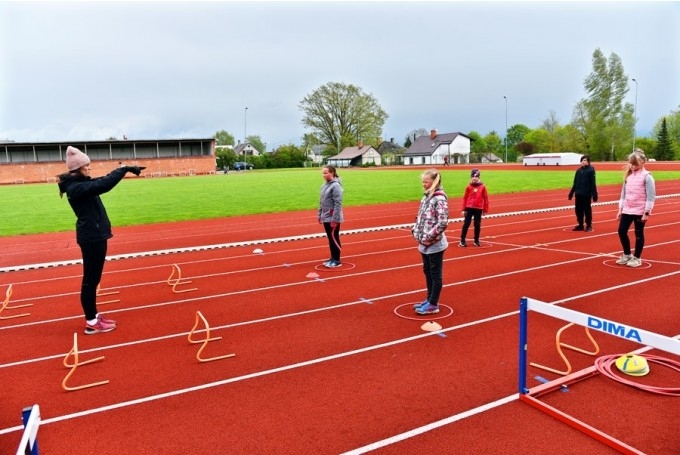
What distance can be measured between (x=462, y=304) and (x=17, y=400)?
538cm

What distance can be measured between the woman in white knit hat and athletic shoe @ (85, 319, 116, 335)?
0.05 ft

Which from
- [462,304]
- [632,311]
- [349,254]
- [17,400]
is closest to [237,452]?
[17,400]

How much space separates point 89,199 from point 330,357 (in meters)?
3.42

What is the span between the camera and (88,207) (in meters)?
6.00

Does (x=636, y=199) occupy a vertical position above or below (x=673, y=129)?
below

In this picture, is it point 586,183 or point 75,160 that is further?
point 586,183

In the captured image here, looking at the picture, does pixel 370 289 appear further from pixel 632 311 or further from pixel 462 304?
pixel 632 311

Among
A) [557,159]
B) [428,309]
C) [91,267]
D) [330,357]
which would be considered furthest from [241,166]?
[330,357]

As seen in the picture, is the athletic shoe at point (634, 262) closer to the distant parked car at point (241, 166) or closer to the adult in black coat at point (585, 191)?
the adult in black coat at point (585, 191)

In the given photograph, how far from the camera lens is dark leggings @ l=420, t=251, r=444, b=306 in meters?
6.45

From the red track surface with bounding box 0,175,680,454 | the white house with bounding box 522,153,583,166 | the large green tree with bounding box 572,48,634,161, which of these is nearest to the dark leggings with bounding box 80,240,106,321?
the red track surface with bounding box 0,175,680,454

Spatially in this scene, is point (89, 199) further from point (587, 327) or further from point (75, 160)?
point (587, 327)

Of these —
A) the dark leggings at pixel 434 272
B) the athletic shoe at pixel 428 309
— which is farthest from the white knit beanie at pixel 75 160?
the athletic shoe at pixel 428 309

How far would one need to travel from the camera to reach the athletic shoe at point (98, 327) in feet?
21.0
